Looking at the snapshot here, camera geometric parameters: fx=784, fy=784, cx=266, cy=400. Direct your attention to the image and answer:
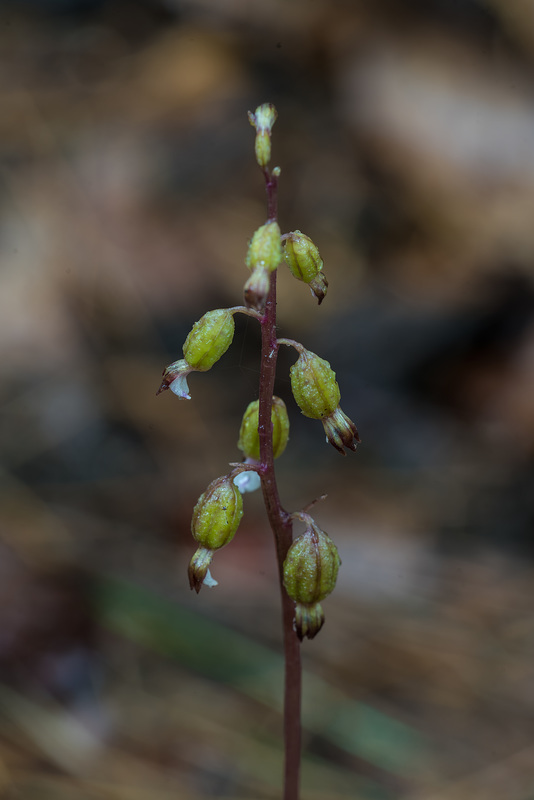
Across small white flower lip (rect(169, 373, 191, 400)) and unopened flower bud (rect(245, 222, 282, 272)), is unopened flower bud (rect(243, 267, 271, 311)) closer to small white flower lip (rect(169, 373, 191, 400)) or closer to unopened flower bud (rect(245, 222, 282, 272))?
unopened flower bud (rect(245, 222, 282, 272))

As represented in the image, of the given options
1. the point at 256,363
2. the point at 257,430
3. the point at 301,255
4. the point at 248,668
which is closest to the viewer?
the point at 301,255

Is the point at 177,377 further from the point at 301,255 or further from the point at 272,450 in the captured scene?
the point at 301,255

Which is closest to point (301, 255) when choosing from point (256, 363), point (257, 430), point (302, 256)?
point (302, 256)

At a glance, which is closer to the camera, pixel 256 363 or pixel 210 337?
pixel 210 337

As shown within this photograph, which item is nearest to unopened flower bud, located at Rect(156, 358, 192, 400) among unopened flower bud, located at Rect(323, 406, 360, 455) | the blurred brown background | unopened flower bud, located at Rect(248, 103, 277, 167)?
unopened flower bud, located at Rect(323, 406, 360, 455)

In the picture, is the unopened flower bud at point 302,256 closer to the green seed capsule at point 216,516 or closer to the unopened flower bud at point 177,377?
the unopened flower bud at point 177,377

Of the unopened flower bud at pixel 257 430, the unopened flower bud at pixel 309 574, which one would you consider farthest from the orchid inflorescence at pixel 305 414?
the unopened flower bud at pixel 257 430

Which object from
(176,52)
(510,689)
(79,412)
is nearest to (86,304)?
(79,412)
